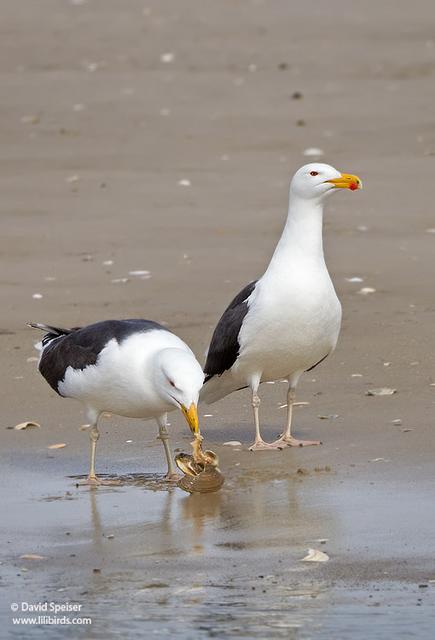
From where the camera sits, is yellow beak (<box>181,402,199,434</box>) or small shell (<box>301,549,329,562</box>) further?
yellow beak (<box>181,402,199,434</box>)

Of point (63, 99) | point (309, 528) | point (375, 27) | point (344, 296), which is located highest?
point (375, 27)

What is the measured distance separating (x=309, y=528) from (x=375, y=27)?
55.9ft

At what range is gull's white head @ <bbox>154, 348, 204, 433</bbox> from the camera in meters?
7.15

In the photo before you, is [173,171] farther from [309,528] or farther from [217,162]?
[309,528]

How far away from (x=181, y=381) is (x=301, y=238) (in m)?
1.71

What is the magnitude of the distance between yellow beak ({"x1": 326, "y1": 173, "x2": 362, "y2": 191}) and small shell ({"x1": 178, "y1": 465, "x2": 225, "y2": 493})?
194 cm

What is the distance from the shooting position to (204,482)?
24.4 feet

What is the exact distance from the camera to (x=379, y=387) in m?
9.27

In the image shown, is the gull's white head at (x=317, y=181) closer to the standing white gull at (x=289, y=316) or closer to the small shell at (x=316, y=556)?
the standing white gull at (x=289, y=316)

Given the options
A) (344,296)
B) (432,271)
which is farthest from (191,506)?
(432,271)

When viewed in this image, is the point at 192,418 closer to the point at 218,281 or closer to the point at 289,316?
the point at 289,316

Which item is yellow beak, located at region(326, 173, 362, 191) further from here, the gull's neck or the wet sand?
the wet sand

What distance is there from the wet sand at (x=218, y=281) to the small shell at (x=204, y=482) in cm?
7

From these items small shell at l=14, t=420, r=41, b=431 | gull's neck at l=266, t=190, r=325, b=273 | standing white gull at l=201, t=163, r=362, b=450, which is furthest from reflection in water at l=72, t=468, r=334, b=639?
gull's neck at l=266, t=190, r=325, b=273
